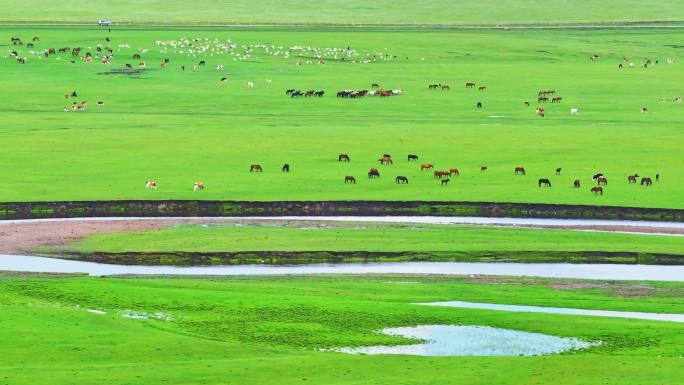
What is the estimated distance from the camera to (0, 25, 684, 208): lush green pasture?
63.5 metres

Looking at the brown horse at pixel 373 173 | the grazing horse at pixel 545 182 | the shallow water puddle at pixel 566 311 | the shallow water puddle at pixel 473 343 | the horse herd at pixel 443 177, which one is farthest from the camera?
the brown horse at pixel 373 173

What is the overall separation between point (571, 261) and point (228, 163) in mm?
25685

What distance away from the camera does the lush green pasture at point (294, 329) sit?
31812 millimetres

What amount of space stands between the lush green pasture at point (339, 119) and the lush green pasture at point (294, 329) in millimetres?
16008

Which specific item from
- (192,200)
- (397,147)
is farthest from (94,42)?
(192,200)

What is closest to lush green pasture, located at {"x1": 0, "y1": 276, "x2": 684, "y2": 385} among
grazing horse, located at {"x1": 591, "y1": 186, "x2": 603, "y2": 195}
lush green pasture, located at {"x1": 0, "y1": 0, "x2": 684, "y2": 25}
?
grazing horse, located at {"x1": 591, "y1": 186, "x2": 603, "y2": 195}

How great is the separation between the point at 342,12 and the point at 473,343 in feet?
508

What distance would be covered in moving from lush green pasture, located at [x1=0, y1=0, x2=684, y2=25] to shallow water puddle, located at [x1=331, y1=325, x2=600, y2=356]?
134 m

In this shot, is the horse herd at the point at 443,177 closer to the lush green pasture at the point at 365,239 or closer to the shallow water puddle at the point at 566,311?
the lush green pasture at the point at 365,239

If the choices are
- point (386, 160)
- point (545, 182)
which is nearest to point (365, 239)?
point (545, 182)

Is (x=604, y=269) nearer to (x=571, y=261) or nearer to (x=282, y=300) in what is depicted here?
(x=571, y=261)

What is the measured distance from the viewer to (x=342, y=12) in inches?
7421

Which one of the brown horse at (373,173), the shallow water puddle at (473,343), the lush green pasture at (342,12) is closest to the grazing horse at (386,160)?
the brown horse at (373,173)

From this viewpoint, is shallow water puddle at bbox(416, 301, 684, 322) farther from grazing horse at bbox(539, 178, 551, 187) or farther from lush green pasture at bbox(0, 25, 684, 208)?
grazing horse at bbox(539, 178, 551, 187)
